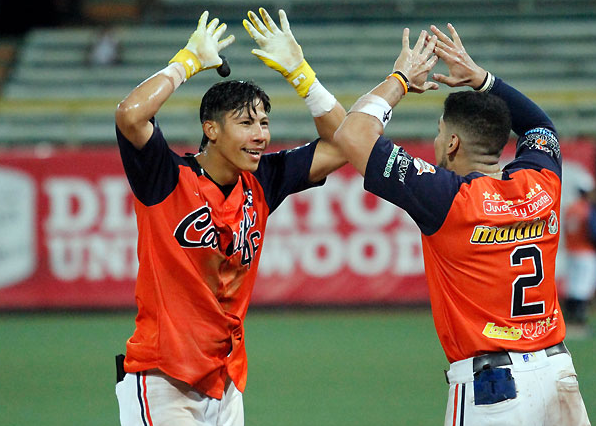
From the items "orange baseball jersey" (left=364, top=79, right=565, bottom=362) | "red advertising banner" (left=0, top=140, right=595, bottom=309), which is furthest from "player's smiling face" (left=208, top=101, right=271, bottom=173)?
"red advertising banner" (left=0, top=140, right=595, bottom=309)

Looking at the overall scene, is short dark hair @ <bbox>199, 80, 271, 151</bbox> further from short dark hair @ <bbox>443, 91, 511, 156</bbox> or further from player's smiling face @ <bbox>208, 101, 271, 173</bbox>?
short dark hair @ <bbox>443, 91, 511, 156</bbox>

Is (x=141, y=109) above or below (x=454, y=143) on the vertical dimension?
above

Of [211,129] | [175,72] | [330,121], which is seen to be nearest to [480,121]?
[330,121]

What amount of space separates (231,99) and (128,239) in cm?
945

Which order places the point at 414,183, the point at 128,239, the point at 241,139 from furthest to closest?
the point at 128,239 < the point at 241,139 < the point at 414,183

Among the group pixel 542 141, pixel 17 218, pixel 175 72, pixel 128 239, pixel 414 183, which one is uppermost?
pixel 175 72

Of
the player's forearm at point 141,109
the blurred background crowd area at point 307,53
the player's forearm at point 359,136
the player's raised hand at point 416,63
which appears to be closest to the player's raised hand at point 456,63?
the player's raised hand at point 416,63

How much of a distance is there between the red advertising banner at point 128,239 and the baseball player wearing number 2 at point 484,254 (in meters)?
9.22

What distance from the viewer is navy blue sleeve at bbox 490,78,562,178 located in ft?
14.1

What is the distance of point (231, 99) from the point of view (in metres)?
4.41

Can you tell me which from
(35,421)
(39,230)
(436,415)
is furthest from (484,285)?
(39,230)

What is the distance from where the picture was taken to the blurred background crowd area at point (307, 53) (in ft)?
52.1

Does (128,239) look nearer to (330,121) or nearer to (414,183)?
(330,121)

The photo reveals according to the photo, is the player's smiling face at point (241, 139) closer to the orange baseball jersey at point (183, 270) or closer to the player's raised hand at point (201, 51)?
the orange baseball jersey at point (183, 270)
